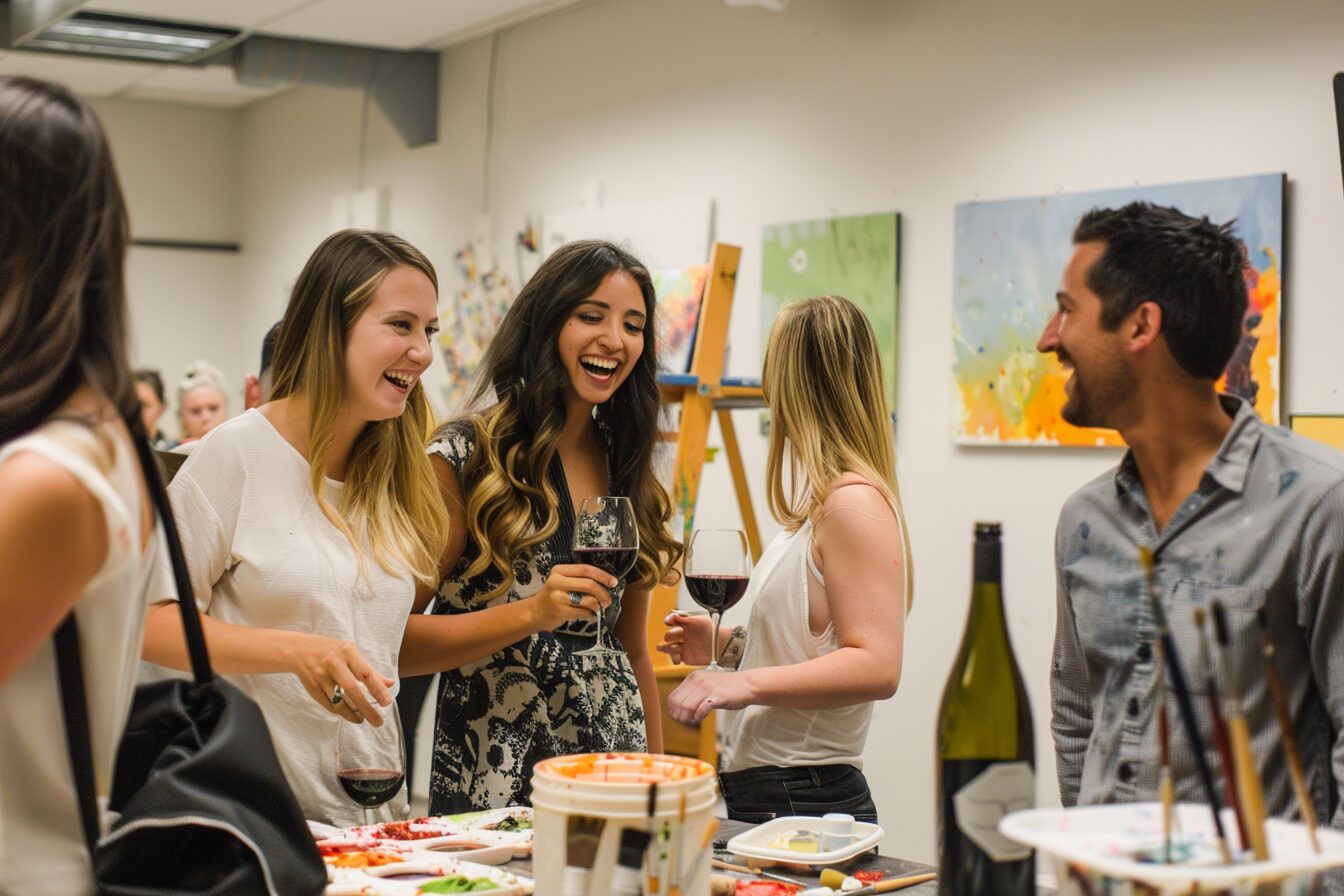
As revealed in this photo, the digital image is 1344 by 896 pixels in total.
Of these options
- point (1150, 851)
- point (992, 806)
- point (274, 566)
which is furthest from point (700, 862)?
point (274, 566)

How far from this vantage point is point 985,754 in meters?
1.25

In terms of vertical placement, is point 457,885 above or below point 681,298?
below

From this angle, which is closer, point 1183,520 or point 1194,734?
point 1194,734

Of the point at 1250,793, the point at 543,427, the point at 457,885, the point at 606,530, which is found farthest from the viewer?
the point at 543,427

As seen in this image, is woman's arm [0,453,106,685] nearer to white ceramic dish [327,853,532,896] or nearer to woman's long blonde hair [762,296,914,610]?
white ceramic dish [327,853,532,896]

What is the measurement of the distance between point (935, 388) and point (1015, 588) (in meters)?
0.74

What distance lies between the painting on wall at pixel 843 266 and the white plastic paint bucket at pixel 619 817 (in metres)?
3.56

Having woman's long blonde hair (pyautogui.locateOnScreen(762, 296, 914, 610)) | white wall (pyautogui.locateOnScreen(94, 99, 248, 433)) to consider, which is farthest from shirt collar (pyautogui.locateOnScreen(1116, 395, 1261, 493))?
white wall (pyautogui.locateOnScreen(94, 99, 248, 433))

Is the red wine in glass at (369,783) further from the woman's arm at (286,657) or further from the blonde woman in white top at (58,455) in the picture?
the blonde woman in white top at (58,455)

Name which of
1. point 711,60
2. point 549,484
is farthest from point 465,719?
point 711,60

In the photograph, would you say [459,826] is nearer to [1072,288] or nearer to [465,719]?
[465,719]

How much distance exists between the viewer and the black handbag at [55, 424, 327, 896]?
119 centimetres

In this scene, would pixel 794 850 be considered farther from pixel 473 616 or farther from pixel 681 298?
pixel 681 298

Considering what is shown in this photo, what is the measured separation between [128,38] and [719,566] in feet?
18.2
